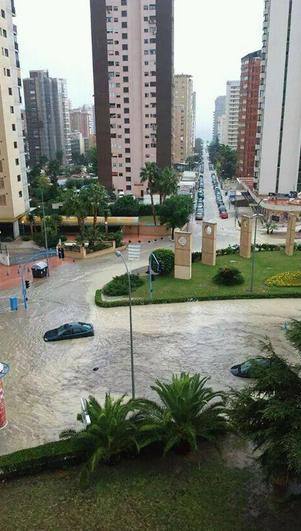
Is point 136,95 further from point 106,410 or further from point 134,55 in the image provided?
point 106,410

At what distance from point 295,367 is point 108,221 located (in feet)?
160

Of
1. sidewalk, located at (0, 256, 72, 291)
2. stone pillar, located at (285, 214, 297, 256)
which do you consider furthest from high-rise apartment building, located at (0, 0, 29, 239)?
stone pillar, located at (285, 214, 297, 256)

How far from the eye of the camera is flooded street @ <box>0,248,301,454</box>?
70.4ft

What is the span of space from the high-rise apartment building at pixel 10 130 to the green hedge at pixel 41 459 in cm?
4410

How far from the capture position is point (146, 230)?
61406mm

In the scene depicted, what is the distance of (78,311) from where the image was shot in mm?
33812

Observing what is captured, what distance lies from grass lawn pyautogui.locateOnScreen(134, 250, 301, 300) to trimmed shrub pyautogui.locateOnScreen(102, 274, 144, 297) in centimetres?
85

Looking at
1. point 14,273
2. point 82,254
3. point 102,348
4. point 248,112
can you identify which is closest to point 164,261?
point 82,254

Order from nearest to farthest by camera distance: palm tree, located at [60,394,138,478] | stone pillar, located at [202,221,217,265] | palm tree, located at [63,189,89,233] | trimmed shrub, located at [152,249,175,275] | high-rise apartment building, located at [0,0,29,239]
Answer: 1. palm tree, located at [60,394,138,478]
2. trimmed shrub, located at [152,249,175,275]
3. stone pillar, located at [202,221,217,265]
4. palm tree, located at [63,189,89,233]
5. high-rise apartment building, located at [0,0,29,239]

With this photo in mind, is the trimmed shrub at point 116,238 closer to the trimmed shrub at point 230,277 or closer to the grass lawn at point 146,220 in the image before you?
the grass lawn at point 146,220

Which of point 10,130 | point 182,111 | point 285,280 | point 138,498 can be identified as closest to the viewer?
point 138,498

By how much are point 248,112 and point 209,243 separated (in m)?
67.2

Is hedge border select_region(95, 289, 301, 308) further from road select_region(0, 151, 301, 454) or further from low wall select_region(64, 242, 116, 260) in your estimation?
low wall select_region(64, 242, 116, 260)

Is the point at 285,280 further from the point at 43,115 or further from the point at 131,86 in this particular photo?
the point at 43,115
